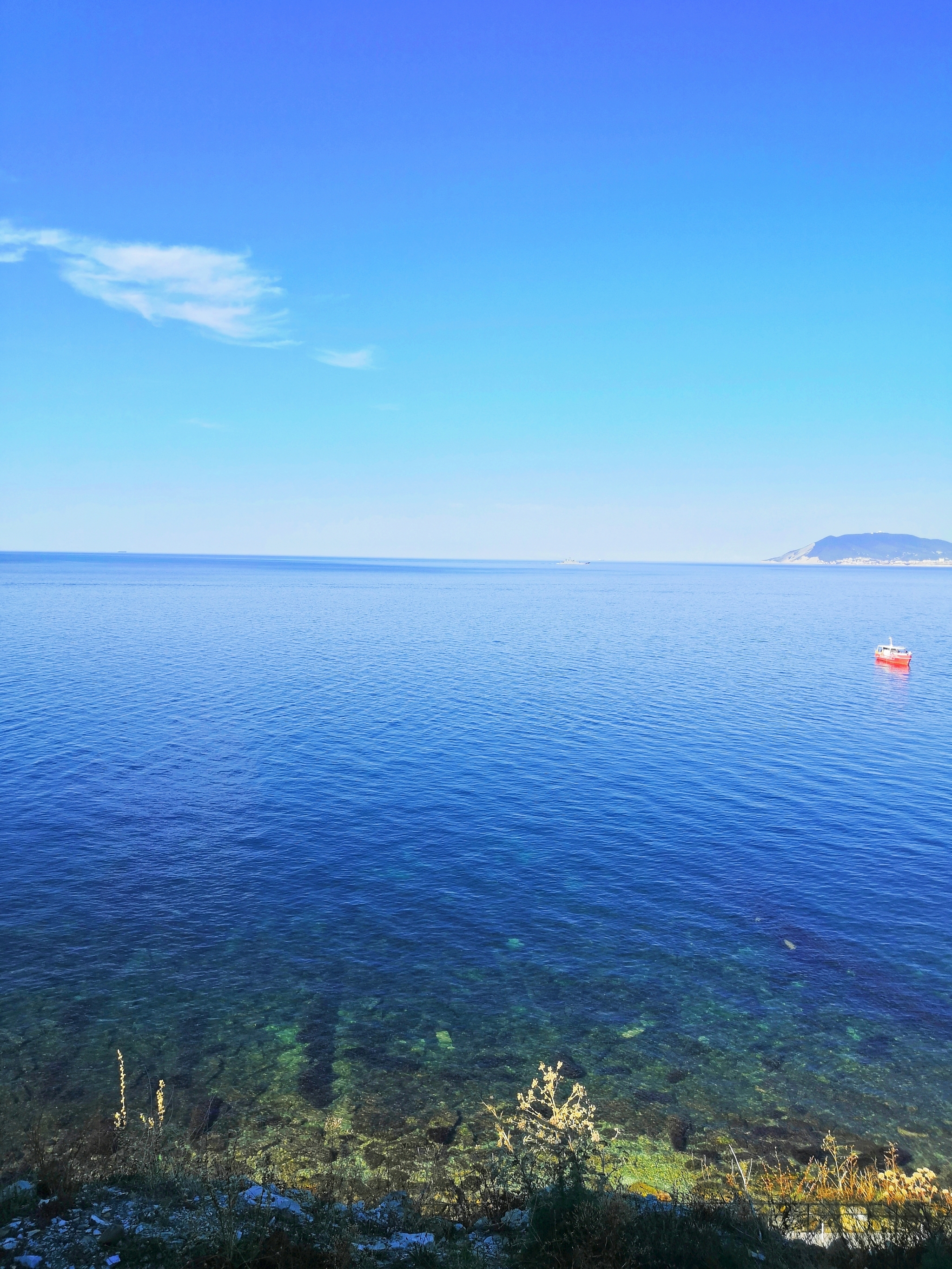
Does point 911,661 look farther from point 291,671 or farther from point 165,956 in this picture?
point 165,956

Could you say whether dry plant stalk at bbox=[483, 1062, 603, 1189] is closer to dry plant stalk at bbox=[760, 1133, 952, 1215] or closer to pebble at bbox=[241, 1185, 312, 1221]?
dry plant stalk at bbox=[760, 1133, 952, 1215]

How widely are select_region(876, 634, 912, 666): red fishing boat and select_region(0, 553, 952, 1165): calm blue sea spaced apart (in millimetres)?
33147

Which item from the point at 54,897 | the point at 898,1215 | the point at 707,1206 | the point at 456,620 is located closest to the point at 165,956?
the point at 54,897

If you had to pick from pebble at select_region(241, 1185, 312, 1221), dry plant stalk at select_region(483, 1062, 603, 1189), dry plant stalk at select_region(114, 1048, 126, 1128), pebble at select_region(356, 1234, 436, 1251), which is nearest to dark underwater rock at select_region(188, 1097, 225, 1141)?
dry plant stalk at select_region(114, 1048, 126, 1128)

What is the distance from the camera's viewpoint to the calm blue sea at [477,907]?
2795 cm

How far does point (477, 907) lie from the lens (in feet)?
139

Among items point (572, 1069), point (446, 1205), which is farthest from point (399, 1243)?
point (572, 1069)

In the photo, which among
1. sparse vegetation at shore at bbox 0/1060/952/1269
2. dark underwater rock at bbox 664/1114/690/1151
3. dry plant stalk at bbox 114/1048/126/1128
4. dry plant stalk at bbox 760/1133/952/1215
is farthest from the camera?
dark underwater rock at bbox 664/1114/690/1151

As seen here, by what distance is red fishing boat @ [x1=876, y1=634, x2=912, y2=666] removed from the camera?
121625mm

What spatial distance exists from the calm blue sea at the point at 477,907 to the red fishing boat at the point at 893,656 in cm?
3315

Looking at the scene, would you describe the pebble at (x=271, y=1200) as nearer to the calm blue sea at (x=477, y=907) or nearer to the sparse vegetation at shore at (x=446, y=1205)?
the sparse vegetation at shore at (x=446, y=1205)

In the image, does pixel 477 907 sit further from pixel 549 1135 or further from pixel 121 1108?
pixel 121 1108

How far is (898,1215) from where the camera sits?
67.2 ft

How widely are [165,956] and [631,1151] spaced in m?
22.9
